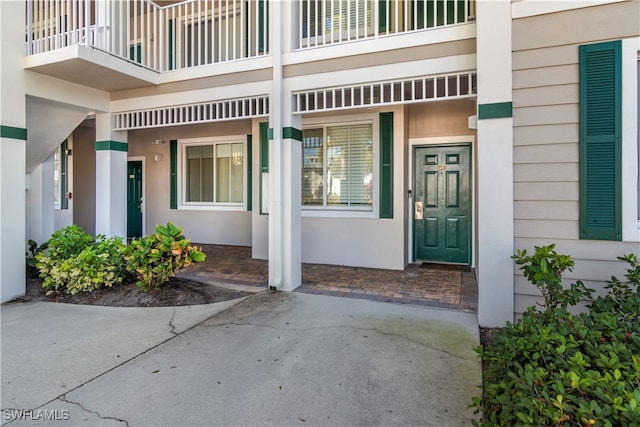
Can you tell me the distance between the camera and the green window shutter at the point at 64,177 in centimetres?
A: 961

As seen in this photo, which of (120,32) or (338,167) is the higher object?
(120,32)

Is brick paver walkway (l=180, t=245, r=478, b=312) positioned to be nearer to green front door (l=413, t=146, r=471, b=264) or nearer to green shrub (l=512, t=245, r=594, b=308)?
green front door (l=413, t=146, r=471, b=264)

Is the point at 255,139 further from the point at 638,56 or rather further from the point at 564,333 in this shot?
the point at 564,333

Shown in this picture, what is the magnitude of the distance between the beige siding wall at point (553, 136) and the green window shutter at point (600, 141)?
63mm

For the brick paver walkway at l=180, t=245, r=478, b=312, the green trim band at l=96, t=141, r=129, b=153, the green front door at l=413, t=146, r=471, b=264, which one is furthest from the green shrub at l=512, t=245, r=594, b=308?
the green trim band at l=96, t=141, r=129, b=153

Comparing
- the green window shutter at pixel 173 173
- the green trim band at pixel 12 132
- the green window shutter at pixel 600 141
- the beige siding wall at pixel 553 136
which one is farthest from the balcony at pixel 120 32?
the green window shutter at pixel 173 173

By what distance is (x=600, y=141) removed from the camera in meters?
3.26

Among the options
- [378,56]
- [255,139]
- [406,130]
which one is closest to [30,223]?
[255,139]

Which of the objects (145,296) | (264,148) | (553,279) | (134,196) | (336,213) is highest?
(264,148)

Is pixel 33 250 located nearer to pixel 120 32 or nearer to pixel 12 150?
pixel 12 150

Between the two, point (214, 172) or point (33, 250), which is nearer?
point (33, 250)

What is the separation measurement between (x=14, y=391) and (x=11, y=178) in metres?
3.22

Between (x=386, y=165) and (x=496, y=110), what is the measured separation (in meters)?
2.74

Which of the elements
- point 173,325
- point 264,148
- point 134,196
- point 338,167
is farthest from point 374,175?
point 134,196
